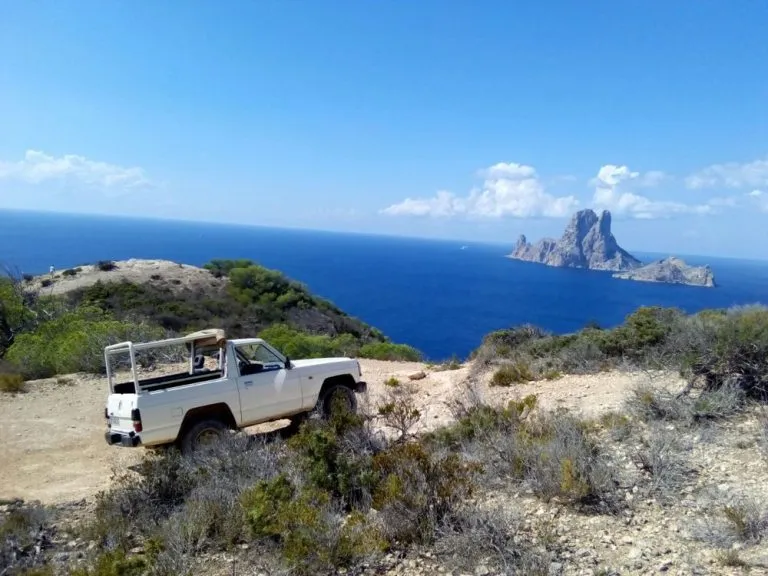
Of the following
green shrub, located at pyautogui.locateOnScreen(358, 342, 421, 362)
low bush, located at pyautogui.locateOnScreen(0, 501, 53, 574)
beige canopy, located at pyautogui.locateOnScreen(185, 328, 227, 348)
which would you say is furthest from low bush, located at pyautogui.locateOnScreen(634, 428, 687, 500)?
green shrub, located at pyautogui.locateOnScreen(358, 342, 421, 362)

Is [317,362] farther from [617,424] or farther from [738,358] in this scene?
[738,358]

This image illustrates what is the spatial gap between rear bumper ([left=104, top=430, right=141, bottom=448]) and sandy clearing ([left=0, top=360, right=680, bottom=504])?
0.50m

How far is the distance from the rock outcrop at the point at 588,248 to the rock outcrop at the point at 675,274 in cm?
2449

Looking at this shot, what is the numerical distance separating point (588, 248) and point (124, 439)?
166 metres

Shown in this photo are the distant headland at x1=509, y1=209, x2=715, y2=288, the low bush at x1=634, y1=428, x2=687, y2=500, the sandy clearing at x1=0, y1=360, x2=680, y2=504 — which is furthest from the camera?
the distant headland at x1=509, y1=209, x2=715, y2=288

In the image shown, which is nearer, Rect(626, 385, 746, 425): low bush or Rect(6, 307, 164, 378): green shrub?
Rect(626, 385, 746, 425): low bush

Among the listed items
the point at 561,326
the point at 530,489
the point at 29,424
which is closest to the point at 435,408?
the point at 530,489

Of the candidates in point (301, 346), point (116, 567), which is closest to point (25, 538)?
point (116, 567)

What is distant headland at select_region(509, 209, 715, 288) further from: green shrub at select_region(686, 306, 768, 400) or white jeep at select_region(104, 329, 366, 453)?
white jeep at select_region(104, 329, 366, 453)

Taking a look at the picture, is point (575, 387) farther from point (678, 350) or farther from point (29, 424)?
point (29, 424)

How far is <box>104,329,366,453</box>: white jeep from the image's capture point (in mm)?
6422

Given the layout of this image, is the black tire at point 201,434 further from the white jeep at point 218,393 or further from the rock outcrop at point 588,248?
the rock outcrop at point 588,248

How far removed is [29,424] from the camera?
8773mm

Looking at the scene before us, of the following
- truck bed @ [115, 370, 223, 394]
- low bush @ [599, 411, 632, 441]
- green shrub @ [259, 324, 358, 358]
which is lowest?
green shrub @ [259, 324, 358, 358]
